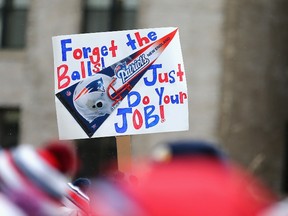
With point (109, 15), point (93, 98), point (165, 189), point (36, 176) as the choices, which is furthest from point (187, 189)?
point (109, 15)

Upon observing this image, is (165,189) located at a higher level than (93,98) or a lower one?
lower

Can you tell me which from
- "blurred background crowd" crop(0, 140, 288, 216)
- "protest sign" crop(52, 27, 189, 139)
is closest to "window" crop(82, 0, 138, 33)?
"protest sign" crop(52, 27, 189, 139)

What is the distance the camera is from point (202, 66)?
1819 centimetres

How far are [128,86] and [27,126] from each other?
12965 mm

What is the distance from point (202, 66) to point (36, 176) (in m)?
16.0

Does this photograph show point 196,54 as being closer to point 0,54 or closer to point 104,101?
point 0,54

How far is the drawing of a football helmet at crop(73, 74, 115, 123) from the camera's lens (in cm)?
622

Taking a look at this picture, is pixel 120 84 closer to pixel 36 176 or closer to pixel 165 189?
pixel 36 176

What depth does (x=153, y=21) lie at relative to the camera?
18.3 metres

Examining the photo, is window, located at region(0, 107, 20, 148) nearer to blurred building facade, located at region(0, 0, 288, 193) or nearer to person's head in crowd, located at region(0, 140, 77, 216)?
blurred building facade, located at region(0, 0, 288, 193)

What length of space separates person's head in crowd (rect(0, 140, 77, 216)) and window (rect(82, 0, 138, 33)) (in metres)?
16.2

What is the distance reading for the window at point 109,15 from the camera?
735 inches

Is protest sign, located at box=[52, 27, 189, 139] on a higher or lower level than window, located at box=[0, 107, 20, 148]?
higher

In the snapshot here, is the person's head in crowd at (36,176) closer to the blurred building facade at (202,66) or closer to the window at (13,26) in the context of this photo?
the blurred building facade at (202,66)
